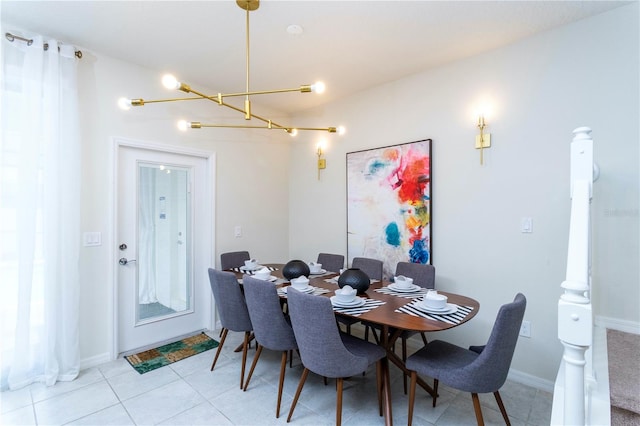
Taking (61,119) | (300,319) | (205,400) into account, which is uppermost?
(61,119)

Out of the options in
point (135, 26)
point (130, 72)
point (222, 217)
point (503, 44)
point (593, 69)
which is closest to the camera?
point (593, 69)

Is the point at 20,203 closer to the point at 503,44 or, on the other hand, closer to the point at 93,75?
the point at 93,75

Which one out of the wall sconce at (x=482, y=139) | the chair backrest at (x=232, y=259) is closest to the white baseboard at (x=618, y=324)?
the wall sconce at (x=482, y=139)

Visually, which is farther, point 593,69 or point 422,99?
point 422,99

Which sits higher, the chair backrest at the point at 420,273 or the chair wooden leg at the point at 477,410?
the chair backrest at the point at 420,273

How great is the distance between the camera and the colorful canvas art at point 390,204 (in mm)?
3031

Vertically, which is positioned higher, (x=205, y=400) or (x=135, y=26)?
(x=135, y=26)

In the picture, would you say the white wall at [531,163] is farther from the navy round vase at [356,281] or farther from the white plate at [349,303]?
the white plate at [349,303]

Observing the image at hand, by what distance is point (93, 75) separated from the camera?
272cm

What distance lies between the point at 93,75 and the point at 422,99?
10.2 feet

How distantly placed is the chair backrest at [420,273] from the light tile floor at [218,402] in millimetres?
819

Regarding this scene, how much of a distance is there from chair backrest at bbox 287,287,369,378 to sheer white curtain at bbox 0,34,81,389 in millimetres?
2043

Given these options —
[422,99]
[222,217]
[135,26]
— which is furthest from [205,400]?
[422,99]

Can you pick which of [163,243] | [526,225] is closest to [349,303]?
A: [526,225]
